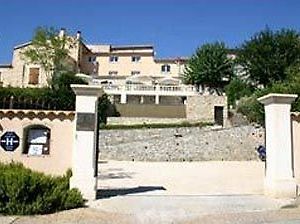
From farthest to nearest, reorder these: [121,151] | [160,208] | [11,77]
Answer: [11,77], [121,151], [160,208]

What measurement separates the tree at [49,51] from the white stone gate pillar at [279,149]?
43.6 m

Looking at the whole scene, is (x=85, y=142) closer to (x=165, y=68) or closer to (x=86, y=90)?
(x=86, y=90)

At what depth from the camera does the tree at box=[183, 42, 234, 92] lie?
173ft

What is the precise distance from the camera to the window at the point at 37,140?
36.7 feet

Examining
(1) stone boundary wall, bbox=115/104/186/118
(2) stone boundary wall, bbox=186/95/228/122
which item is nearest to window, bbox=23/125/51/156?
(1) stone boundary wall, bbox=115/104/186/118

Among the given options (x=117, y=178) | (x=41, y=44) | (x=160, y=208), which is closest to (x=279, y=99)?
(x=160, y=208)

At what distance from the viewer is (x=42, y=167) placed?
11109mm

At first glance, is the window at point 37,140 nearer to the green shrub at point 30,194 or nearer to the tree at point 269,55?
the green shrub at point 30,194

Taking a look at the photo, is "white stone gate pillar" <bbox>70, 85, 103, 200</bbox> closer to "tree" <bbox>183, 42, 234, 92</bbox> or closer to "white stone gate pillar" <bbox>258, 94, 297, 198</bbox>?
"white stone gate pillar" <bbox>258, 94, 297, 198</bbox>

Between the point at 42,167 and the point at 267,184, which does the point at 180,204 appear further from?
the point at 42,167

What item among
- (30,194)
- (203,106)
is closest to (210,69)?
(203,106)

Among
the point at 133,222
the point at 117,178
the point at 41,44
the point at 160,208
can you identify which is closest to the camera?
the point at 133,222

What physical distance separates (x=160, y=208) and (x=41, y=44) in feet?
152

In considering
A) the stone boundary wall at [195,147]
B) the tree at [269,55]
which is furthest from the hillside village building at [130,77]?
the stone boundary wall at [195,147]
